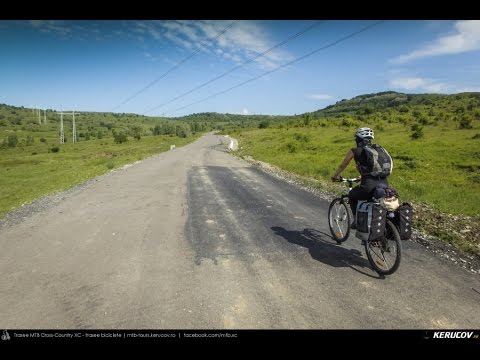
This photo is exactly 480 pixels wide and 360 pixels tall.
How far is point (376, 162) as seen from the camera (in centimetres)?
556

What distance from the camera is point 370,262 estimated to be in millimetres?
5656

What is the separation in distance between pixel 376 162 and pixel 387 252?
5.11 feet

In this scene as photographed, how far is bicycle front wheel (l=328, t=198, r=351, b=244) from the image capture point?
688cm

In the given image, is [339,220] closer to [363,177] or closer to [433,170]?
[363,177]

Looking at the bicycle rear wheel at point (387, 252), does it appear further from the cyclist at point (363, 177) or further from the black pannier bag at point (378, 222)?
the cyclist at point (363, 177)

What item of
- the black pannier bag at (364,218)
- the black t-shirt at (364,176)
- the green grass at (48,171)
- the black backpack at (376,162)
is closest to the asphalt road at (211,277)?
the black pannier bag at (364,218)

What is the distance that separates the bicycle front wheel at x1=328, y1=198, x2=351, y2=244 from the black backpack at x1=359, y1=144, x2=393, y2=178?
1.43 metres

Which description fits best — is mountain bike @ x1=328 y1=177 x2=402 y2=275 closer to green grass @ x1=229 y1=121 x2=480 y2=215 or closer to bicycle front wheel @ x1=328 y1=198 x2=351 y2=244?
bicycle front wheel @ x1=328 y1=198 x2=351 y2=244

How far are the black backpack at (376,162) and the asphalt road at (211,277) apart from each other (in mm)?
1699

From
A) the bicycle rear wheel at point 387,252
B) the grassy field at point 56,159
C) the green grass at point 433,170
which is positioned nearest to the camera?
the bicycle rear wheel at point 387,252

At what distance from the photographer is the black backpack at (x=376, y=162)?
556 centimetres
